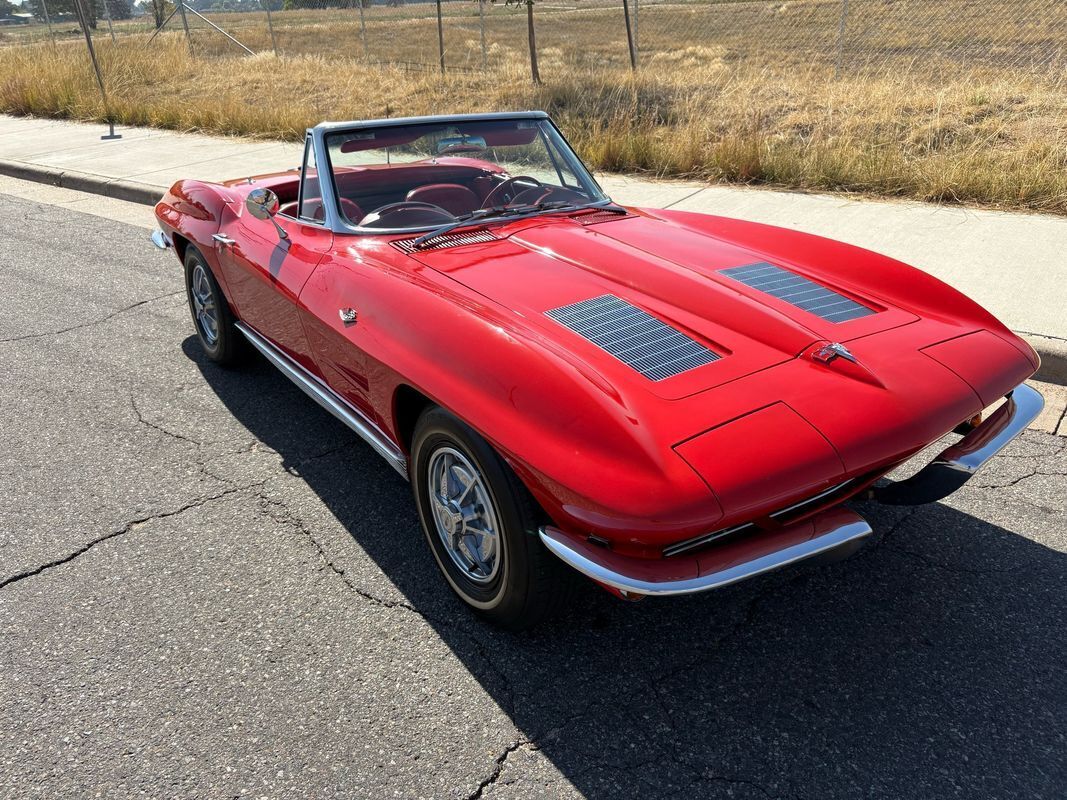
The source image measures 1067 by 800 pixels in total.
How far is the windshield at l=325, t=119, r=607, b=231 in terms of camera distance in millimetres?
3416

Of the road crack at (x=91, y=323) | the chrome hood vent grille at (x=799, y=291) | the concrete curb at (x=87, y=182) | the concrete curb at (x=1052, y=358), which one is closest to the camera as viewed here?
the chrome hood vent grille at (x=799, y=291)

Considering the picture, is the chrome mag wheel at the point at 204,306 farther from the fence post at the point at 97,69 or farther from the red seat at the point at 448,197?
the fence post at the point at 97,69

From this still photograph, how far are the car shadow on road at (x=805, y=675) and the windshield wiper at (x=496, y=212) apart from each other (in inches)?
44.0

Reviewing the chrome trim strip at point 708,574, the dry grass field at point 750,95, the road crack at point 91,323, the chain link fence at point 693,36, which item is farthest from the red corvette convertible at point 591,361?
the chain link fence at point 693,36

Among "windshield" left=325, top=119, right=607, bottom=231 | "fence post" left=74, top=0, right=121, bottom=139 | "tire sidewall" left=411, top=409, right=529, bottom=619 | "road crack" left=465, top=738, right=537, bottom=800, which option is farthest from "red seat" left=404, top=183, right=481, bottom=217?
"fence post" left=74, top=0, right=121, bottom=139

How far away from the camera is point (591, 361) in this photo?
2.28 meters

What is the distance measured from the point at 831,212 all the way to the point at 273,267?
4875 millimetres

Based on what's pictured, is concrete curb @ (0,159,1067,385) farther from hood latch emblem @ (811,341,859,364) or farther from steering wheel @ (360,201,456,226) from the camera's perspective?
hood latch emblem @ (811,341,859,364)

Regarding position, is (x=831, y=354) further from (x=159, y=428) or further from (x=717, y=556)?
(x=159, y=428)

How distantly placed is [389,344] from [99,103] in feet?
44.8

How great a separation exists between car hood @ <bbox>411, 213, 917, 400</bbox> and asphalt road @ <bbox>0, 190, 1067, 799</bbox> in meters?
0.79

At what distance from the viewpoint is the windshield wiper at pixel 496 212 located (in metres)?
3.18

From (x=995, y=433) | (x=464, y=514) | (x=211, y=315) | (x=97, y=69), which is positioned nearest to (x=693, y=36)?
(x=97, y=69)

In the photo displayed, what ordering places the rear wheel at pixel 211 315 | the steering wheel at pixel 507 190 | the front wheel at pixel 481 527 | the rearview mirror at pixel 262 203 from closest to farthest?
1. the front wheel at pixel 481 527
2. the rearview mirror at pixel 262 203
3. the steering wheel at pixel 507 190
4. the rear wheel at pixel 211 315
